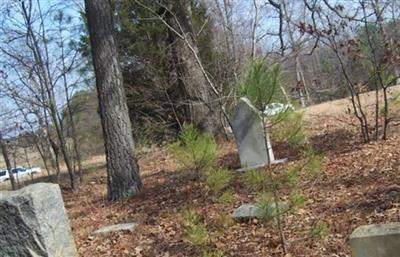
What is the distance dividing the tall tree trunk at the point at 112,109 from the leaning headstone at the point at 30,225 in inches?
113

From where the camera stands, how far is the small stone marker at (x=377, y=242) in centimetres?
284

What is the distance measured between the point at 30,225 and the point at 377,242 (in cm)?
317

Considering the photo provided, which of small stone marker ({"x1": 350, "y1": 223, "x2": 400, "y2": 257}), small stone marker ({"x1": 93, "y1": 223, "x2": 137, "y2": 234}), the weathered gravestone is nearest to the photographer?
small stone marker ({"x1": 350, "y1": 223, "x2": 400, "y2": 257})

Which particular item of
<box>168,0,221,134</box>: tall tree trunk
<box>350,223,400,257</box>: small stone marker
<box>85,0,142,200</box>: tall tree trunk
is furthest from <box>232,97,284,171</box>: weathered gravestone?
<box>350,223,400,257</box>: small stone marker

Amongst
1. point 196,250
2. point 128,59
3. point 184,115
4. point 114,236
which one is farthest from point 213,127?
point 196,250

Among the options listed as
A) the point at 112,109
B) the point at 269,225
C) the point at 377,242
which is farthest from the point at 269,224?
the point at 112,109

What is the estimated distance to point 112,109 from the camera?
7902mm

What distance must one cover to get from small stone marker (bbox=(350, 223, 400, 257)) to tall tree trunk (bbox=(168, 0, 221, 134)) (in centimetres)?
875

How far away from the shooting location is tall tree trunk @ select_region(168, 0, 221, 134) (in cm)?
1166

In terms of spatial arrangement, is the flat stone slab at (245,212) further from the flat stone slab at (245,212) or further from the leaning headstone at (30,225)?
the leaning headstone at (30,225)

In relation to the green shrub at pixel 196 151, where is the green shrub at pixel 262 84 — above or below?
above

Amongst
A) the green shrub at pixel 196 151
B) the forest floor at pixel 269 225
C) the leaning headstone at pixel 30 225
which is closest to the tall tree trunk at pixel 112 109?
the forest floor at pixel 269 225

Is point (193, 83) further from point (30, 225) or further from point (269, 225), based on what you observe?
point (30, 225)

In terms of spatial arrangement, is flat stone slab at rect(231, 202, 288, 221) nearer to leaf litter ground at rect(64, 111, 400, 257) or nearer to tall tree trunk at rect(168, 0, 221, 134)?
leaf litter ground at rect(64, 111, 400, 257)
